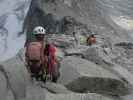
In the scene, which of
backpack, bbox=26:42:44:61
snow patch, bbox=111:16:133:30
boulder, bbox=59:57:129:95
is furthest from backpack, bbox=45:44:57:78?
snow patch, bbox=111:16:133:30

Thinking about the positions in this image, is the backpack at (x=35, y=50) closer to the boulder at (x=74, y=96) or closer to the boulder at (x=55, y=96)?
the boulder at (x=55, y=96)

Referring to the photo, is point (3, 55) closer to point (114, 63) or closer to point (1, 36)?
point (1, 36)

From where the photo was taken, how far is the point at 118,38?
22531 millimetres

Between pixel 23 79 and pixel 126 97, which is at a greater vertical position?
pixel 23 79

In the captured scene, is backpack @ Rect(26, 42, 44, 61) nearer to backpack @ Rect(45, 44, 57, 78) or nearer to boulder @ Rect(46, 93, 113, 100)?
backpack @ Rect(45, 44, 57, 78)

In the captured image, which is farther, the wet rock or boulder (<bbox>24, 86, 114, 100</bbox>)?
the wet rock

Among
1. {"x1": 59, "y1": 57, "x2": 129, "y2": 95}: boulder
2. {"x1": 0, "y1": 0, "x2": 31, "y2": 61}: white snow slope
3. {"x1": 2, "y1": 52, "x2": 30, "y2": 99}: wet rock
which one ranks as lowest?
{"x1": 0, "y1": 0, "x2": 31, "y2": 61}: white snow slope

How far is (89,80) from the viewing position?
Result: 1139 cm

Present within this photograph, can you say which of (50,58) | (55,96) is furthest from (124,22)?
(55,96)

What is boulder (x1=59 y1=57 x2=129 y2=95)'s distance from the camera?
11273mm

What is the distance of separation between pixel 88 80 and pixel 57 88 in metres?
1.31

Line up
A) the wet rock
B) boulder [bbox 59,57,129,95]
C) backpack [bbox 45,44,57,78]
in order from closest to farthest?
backpack [bbox 45,44,57,78], the wet rock, boulder [bbox 59,57,129,95]

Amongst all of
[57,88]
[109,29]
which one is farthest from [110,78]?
[109,29]

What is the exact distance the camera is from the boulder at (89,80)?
1127 centimetres
